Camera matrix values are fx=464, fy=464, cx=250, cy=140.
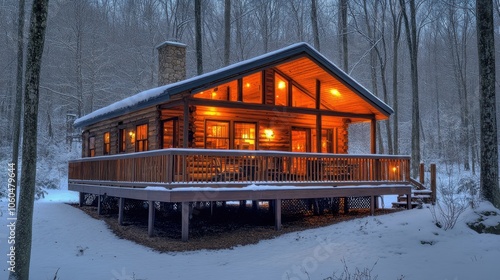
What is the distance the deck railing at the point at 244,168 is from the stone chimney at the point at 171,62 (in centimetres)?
485

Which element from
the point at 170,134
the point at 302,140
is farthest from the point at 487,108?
the point at 170,134

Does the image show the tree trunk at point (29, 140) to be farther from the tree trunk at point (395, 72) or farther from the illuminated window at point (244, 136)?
the tree trunk at point (395, 72)

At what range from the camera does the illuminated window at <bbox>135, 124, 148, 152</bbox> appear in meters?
18.7

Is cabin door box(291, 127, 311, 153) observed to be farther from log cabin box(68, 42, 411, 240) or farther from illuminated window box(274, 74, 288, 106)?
illuminated window box(274, 74, 288, 106)

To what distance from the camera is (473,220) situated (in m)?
11.9

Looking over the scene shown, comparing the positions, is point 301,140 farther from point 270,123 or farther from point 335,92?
point 335,92

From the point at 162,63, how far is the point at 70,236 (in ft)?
30.4

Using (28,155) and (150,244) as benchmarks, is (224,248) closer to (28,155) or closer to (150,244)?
(150,244)

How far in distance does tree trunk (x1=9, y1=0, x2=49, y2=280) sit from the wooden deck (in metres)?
4.80

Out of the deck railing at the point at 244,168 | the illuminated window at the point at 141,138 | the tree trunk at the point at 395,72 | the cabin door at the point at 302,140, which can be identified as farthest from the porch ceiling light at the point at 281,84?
the tree trunk at the point at 395,72

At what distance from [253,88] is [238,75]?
6.02ft

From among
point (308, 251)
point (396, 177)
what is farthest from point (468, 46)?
point (308, 251)

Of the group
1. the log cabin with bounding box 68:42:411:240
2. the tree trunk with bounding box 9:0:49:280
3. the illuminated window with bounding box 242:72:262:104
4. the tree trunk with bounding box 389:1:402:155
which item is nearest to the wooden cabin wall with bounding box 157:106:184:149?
the log cabin with bounding box 68:42:411:240

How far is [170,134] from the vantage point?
1836 centimetres
